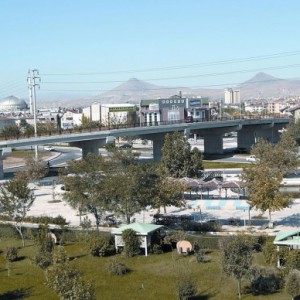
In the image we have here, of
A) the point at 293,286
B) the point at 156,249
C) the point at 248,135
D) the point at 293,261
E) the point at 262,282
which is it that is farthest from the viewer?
the point at 248,135

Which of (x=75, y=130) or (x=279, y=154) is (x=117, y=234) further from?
(x=75, y=130)

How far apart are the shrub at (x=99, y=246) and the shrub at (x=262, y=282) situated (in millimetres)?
8341

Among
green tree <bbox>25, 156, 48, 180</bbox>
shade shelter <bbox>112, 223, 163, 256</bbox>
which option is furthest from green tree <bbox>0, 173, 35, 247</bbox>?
green tree <bbox>25, 156, 48, 180</bbox>

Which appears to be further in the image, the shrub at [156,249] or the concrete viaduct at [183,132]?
the concrete viaduct at [183,132]

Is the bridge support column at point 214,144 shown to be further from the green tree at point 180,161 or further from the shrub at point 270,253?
the shrub at point 270,253

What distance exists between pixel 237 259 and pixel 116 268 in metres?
5.89

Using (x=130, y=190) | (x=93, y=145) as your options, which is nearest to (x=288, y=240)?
(x=130, y=190)

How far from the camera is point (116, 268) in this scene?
938 inches

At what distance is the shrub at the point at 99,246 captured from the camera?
26.7m

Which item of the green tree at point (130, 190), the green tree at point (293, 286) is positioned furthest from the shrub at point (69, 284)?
the green tree at point (130, 190)

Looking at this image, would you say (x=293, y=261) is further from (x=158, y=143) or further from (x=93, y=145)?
(x=158, y=143)

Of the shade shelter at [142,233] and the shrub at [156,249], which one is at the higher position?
the shade shelter at [142,233]

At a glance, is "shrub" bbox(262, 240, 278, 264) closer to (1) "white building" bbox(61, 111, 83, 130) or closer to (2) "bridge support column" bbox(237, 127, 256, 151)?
(2) "bridge support column" bbox(237, 127, 256, 151)

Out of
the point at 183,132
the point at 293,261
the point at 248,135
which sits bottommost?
the point at 293,261
